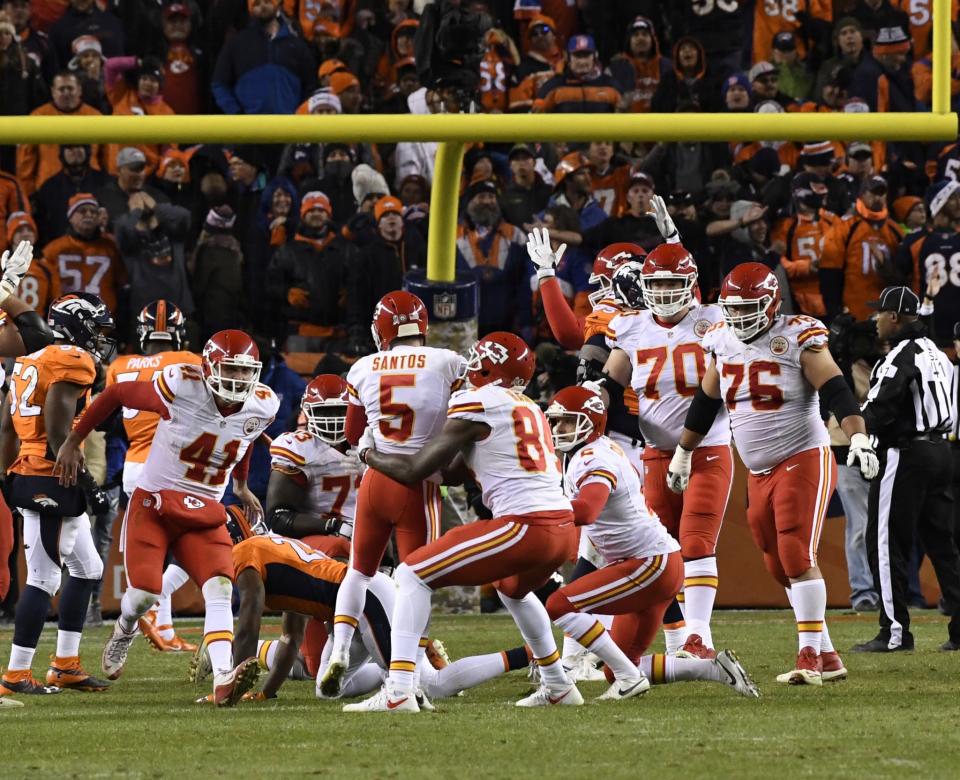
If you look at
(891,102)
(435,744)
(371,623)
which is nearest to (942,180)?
(891,102)

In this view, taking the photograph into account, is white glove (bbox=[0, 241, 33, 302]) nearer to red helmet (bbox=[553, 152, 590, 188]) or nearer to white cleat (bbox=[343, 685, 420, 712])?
white cleat (bbox=[343, 685, 420, 712])

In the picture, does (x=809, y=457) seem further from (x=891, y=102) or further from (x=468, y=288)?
(x=891, y=102)

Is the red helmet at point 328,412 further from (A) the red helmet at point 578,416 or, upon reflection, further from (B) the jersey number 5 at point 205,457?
(A) the red helmet at point 578,416

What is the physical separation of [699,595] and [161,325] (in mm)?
3308

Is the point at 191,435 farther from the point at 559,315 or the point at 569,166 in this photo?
the point at 569,166

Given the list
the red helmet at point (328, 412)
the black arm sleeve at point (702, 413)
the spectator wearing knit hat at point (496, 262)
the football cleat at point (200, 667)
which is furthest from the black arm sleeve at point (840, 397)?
the spectator wearing knit hat at point (496, 262)

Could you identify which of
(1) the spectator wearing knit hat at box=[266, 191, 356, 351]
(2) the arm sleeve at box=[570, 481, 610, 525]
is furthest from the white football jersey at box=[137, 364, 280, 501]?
(1) the spectator wearing knit hat at box=[266, 191, 356, 351]

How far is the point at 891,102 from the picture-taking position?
1460cm

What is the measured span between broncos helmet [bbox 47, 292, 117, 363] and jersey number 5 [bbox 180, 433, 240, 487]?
98cm

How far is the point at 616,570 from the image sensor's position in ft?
24.6

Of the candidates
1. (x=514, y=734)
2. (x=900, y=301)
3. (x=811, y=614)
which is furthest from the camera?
(x=900, y=301)

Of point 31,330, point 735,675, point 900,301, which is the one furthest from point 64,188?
point 735,675

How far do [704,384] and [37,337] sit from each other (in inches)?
121

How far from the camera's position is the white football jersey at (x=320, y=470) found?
8469 mm
